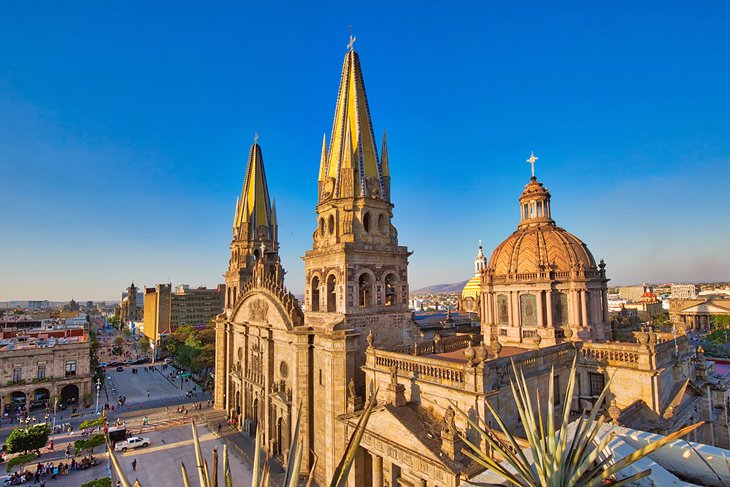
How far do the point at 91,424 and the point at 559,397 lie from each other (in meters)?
40.5

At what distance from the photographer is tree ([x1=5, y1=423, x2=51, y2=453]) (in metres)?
32.7

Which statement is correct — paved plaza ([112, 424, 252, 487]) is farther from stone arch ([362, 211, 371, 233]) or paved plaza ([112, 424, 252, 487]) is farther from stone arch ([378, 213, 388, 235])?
stone arch ([378, 213, 388, 235])

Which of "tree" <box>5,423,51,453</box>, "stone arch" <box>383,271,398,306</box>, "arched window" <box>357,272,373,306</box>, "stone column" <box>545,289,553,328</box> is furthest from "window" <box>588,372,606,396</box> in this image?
"tree" <box>5,423,51,453</box>

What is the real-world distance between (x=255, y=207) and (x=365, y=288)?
79.1 ft

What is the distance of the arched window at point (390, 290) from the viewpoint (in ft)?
97.3

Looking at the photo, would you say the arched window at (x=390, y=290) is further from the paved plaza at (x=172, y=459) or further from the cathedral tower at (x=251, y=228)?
the cathedral tower at (x=251, y=228)

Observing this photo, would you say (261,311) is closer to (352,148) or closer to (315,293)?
(315,293)

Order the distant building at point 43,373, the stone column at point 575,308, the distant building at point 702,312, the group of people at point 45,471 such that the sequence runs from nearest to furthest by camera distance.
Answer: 1. the stone column at point 575,308
2. the group of people at point 45,471
3. the distant building at point 43,373
4. the distant building at point 702,312

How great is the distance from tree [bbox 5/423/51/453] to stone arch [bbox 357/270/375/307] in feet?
96.1

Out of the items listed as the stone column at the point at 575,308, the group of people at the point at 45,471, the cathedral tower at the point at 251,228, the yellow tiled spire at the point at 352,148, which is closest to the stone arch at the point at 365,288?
the yellow tiled spire at the point at 352,148

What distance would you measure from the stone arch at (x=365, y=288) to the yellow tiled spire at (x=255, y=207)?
22.3 meters

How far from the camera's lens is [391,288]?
30188mm

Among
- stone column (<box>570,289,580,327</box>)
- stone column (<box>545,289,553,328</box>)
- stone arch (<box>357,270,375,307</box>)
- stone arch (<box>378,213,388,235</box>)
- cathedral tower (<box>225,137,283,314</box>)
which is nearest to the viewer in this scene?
stone column (<box>570,289,580,327</box>)

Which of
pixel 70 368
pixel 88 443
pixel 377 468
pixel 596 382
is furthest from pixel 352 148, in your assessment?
pixel 70 368
